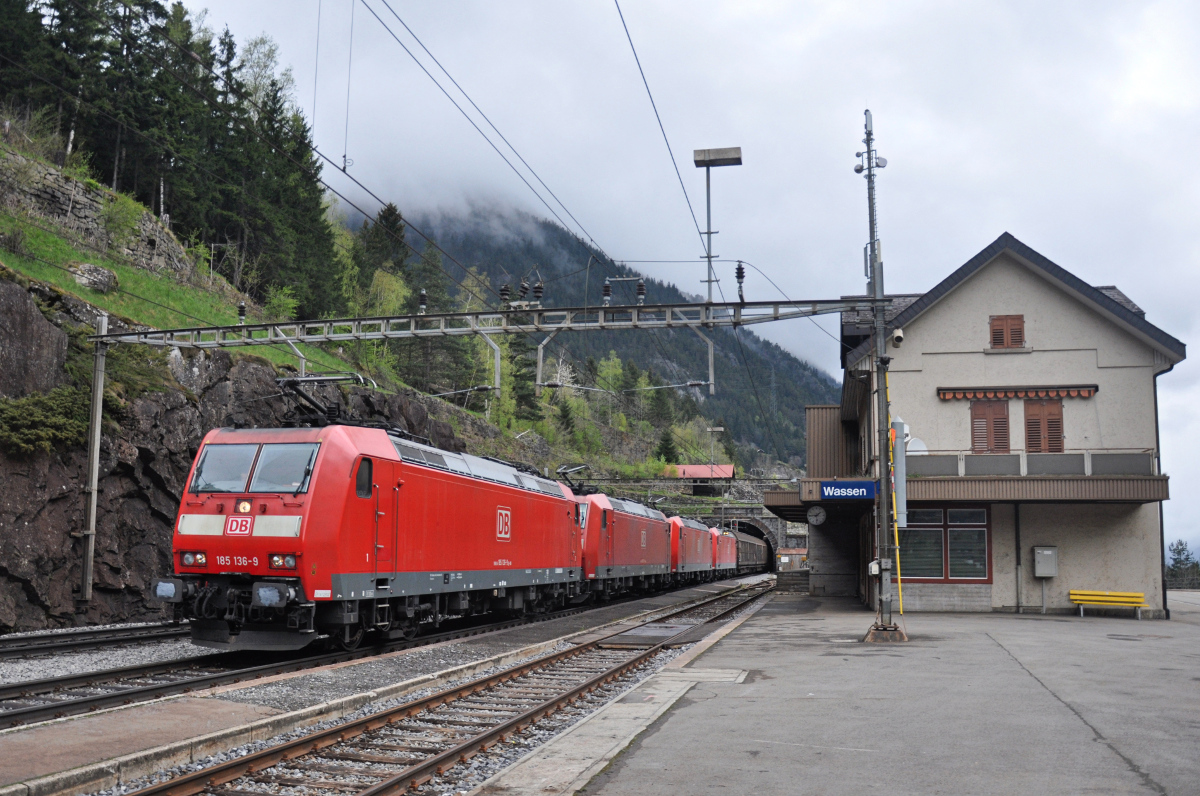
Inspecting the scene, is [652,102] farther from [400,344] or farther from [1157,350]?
[400,344]

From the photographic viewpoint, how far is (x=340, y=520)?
531 inches

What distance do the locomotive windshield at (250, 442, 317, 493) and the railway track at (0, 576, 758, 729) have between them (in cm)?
237

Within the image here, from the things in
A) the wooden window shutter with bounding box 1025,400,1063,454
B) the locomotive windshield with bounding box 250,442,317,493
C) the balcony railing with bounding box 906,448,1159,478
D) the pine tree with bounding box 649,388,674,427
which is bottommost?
the locomotive windshield with bounding box 250,442,317,493

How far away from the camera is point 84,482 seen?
1977 centimetres

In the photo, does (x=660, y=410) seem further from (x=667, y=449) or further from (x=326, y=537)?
(x=326, y=537)

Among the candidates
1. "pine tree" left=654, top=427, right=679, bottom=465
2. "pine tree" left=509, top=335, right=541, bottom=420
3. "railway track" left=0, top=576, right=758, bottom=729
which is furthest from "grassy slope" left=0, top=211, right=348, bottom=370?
"pine tree" left=654, top=427, right=679, bottom=465

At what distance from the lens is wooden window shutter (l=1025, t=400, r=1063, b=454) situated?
24.5m

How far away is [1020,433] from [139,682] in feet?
69.1

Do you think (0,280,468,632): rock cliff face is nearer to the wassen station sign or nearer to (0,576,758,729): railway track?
(0,576,758,729): railway track

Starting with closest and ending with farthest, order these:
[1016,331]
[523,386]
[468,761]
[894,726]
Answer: [468,761], [894,726], [1016,331], [523,386]

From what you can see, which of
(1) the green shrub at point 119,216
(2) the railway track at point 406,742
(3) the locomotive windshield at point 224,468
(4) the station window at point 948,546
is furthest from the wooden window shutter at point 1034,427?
(1) the green shrub at point 119,216

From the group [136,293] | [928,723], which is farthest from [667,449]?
[928,723]

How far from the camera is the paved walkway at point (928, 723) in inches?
272

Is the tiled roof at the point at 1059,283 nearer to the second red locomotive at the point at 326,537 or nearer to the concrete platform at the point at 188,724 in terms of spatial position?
the second red locomotive at the point at 326,537
